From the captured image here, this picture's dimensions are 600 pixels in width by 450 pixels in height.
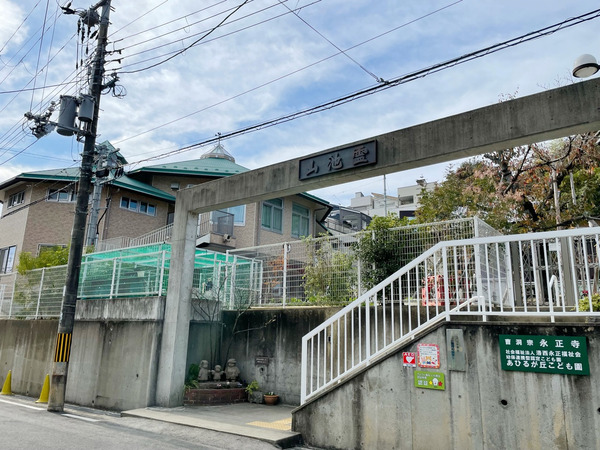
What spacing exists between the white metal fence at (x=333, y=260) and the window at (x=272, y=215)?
10.3m

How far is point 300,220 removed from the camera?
24.0m

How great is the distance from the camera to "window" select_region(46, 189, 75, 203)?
2128 cm

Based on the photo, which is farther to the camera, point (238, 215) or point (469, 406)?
point (238, 215)

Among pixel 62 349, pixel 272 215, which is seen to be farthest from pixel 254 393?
pixel 272 215

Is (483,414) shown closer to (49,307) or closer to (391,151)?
(391,151)

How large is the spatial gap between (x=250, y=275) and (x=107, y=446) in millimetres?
5534

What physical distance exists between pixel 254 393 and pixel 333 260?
3.41 m

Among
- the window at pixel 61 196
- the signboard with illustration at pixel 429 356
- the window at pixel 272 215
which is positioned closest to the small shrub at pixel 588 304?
the signboard with illustration at pixel 429 356

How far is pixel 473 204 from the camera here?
1648cm

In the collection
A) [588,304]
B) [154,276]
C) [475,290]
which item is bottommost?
[588,304]

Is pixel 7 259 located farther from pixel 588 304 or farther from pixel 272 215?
pixel 588 304

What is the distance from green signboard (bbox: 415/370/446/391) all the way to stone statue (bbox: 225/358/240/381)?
5420 mm

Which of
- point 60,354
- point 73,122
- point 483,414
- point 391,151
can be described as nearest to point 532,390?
point 483,414

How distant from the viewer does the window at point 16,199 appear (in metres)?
22.2
